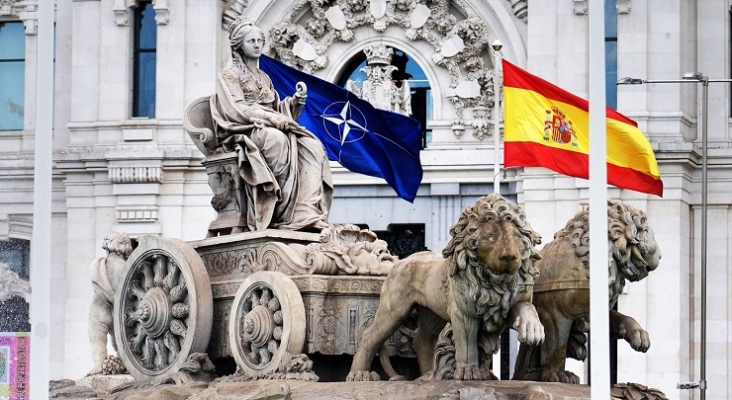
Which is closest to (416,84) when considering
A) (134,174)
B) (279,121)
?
(134,174)

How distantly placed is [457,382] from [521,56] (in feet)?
88.1

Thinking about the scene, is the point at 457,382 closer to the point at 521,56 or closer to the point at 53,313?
the point at 521,56

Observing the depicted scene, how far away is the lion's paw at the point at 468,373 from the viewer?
1916cm

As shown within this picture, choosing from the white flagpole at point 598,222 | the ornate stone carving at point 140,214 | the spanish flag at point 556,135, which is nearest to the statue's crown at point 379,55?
the ornate stone carving at point 140,214

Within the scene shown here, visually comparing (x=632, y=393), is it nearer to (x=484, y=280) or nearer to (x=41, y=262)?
Answer: (x=484, y=280)

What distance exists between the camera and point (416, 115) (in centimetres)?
4656

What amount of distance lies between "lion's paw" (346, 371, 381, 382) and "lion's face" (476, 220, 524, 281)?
2.00 metres

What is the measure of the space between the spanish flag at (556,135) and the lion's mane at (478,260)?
14.2m

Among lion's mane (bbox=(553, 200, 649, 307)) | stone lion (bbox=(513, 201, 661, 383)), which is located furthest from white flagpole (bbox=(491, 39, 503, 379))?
lion's mane (bbox=(553, 200, 649, 307))

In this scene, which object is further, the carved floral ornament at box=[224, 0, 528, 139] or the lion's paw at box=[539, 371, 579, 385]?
the carved floral ornament at box=[224, 0, 528, 139]

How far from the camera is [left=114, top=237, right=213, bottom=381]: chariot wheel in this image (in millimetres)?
21031

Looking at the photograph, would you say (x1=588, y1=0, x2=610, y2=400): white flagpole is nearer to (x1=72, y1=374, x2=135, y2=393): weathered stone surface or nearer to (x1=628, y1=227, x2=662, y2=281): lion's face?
(x1=628, y1=227, x2=662, y2=281): lion's face

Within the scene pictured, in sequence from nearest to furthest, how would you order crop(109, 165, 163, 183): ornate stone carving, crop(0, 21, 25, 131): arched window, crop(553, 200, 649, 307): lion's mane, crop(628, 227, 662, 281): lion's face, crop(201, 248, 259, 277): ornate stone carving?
crop(553, 200, 649, 307): lion's mane
crop(628, 227, 662, 281): lion's face
crop(201, 248, 259, 277): ornate stone carving
crop(109, 165, 163, 183): ornate stone carving
crop(0, 21, 25, 131): arched window

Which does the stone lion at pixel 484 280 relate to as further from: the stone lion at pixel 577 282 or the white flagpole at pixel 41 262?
the white flagpole at pixel 41 262
